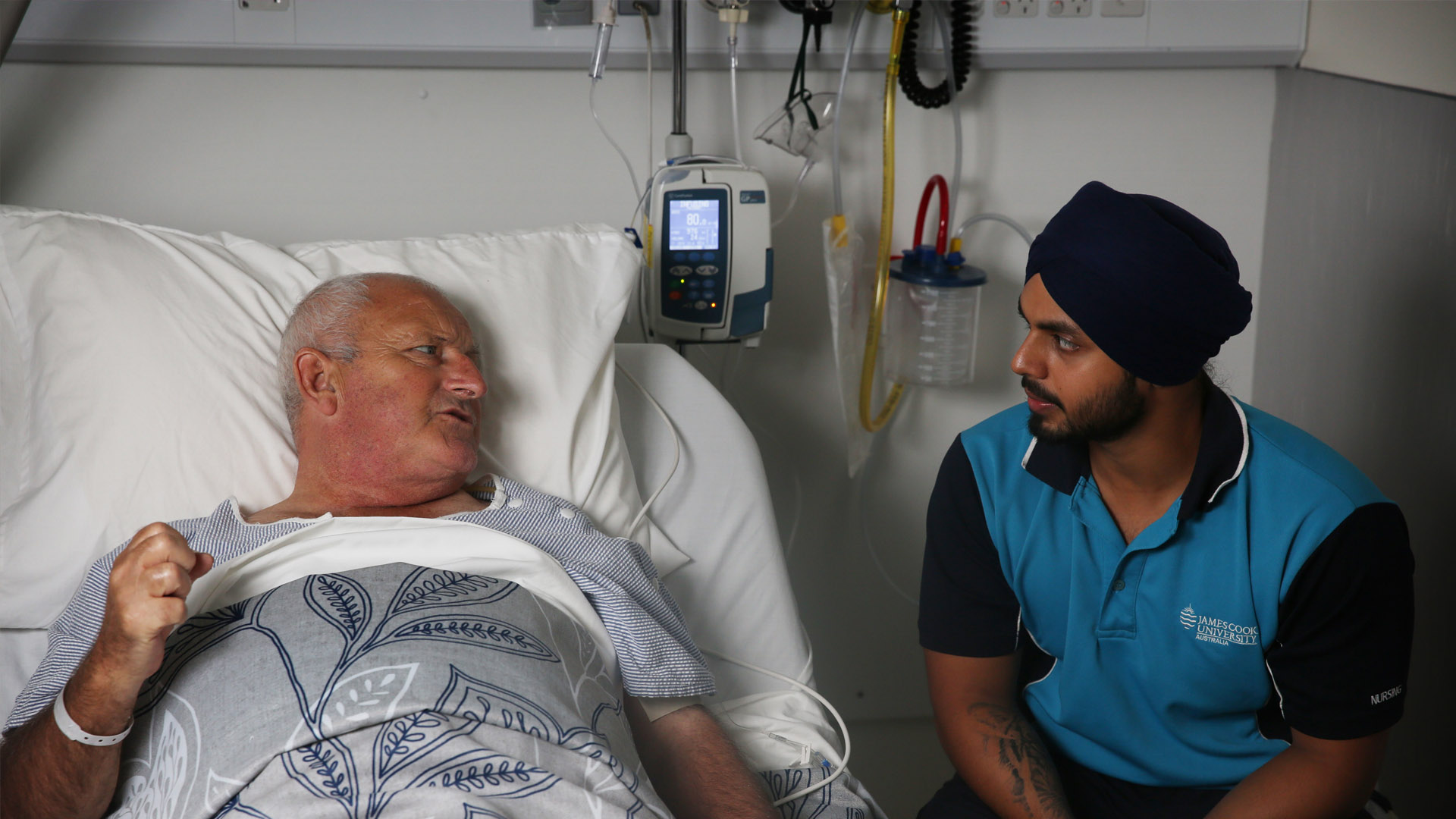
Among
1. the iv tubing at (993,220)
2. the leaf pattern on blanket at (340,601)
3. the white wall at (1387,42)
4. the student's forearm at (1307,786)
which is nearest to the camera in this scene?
the leaf pattern on blanket at (340,601)

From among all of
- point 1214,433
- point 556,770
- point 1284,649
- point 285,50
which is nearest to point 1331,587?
point 1284,649

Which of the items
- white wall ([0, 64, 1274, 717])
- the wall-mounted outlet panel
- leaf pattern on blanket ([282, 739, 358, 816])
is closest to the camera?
leaf pattern on blanket ([282, 739, 358, 816])

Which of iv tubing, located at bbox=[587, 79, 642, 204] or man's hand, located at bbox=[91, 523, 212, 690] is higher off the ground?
iv tubing, located at bbox=[587, 79, 642, 204]

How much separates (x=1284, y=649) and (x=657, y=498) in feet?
2.89

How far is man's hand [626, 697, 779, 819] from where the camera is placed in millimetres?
1256

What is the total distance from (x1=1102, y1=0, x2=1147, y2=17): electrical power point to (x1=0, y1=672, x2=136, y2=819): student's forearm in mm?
1851

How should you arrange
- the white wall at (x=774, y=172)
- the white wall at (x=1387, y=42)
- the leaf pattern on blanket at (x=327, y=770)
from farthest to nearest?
1. the white wall at (x=774, y=172)
2. the white wall at (x=1387, y=42)
3. the leaf pattern on blanket at (x=327, y=770)

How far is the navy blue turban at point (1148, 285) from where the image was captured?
3.93 ft

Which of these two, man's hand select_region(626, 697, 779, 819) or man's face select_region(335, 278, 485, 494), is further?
man's face select_region(335, 278, 485, 494)

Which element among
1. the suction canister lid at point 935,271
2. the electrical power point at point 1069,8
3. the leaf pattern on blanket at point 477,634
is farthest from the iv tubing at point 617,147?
the leaf pattern on blanket at point 477,634

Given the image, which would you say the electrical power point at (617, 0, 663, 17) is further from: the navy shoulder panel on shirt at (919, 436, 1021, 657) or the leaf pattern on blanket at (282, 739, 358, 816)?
the leaf pattern on blanket at (282, 739, 358, 816)

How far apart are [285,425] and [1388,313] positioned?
5.76 ft

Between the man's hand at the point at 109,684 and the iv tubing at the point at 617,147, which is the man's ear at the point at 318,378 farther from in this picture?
the iv tubing at the point at 617,147

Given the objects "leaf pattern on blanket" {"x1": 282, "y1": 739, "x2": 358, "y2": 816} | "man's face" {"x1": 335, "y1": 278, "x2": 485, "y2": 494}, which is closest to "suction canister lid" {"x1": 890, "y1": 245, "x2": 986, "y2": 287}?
"man's face" {"x1": 335, "y1": 278, "x2": 485, "y2": 494}
